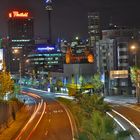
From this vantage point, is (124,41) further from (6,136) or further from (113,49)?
(6,136)

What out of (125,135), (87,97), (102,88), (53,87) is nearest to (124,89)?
(102,88)

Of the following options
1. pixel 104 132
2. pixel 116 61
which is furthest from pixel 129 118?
pixel 116 61

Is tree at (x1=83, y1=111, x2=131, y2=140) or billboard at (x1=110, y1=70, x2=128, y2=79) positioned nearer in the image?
Answer: tree at (x1=83, y1=111, x2=131, y2=140)

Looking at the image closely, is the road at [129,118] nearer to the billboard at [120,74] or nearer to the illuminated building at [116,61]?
the billboard at [120,74]

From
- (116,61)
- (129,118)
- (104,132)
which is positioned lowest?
(129,118)

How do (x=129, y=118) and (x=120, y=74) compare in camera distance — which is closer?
(x=129, y=118)

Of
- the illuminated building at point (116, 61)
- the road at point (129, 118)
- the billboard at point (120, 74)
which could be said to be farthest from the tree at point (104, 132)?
the illuminated building at point (116, 61)

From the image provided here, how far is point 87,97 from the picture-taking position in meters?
53.9

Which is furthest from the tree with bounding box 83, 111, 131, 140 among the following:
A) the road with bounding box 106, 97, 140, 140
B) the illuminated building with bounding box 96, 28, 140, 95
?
the illuminated building with bounding box 96, 28, 140, 95

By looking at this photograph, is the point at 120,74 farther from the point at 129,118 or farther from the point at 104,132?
the point at 104,132

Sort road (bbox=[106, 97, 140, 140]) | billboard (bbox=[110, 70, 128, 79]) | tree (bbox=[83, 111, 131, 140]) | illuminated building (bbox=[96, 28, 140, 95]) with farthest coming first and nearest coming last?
illuminated building (bbox=[96, 28, 140, 95]) → billboard (bbox=[110, 70, 128, 79]) → road (bbox=[106, 97, 140, 140]) → tree (bbox=[83, 111, 131, 140])

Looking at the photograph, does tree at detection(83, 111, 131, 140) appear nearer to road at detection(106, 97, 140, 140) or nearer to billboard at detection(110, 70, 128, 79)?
road at detection(106, 97, 140, 140)

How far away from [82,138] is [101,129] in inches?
52.0

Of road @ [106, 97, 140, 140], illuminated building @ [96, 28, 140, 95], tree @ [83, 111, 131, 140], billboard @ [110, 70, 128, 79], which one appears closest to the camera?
tree @ [83, 111, 131, 140]
